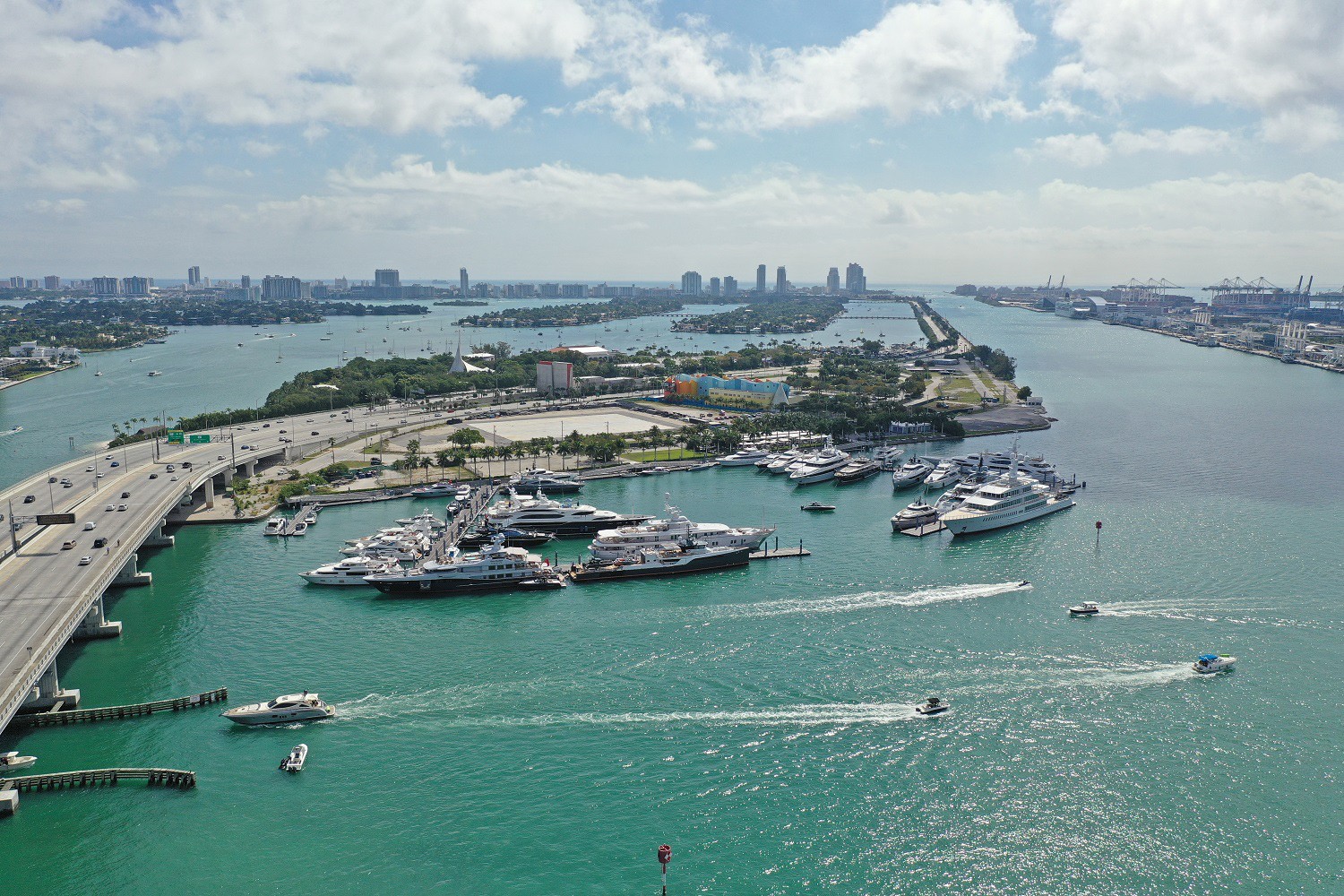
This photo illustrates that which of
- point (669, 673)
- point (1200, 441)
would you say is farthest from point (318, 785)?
point (1200, 441)

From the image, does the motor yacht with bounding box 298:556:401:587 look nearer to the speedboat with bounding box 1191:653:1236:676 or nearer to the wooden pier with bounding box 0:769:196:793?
the wooden pier with bounding box 0:769:196:793

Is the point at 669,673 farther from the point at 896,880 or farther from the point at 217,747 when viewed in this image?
the point at 217,747

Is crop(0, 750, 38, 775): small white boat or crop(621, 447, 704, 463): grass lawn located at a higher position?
crop(621, 447, 704, 463): grass lawn

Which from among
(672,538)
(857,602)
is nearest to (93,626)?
(672,538)

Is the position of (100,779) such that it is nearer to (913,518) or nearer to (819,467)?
(913,518)

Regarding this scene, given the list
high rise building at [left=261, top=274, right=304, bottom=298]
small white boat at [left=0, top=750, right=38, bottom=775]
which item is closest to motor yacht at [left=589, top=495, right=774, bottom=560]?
small white boat at [left=0, top=750, right=38, bottom=775]

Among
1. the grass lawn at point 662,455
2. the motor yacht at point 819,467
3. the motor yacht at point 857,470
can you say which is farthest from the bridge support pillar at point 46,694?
the motor yacht at point 857,470
